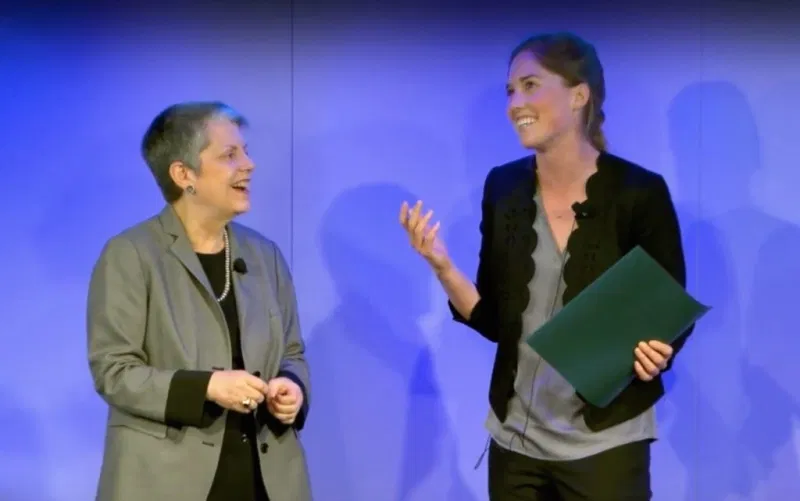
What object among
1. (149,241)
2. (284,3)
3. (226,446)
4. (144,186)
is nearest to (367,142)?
(284,3)

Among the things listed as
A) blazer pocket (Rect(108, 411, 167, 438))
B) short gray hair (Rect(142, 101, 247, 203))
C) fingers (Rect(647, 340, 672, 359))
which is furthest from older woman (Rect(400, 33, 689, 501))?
blazer pocket (Rect(108, 411, 167, 438))

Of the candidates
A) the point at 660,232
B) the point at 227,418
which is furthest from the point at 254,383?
the point at 660,232

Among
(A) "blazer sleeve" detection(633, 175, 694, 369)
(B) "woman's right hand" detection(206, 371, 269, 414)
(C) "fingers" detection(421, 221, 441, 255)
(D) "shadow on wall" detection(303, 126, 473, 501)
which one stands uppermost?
(A) "blazer sleeve" detection(633, 175, 694, 369)

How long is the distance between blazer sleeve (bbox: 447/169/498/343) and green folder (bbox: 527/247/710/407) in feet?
1.07

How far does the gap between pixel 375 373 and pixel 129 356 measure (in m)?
1.11

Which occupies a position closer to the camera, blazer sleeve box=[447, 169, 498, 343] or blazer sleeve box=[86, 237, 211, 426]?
blazer sleeve box=[86, 237, 211, 426]

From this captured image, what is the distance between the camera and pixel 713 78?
9.20 feet

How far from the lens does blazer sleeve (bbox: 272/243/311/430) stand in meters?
2.07

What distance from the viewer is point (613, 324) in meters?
1.78

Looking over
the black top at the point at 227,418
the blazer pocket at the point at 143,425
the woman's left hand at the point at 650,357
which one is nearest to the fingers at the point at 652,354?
the woman's left hand at the point at 650,357

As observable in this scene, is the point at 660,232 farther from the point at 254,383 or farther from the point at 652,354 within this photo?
the point at 254,383

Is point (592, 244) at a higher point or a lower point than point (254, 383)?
higher

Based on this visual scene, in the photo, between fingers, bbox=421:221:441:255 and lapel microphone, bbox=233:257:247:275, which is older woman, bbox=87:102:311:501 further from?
fingers, bbox=421:221:441:255

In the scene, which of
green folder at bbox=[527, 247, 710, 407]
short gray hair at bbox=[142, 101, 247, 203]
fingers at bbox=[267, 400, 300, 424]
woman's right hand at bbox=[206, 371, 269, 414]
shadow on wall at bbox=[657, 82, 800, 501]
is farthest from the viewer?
shadow on wall at bbox=[657, 82, 800, 501]
